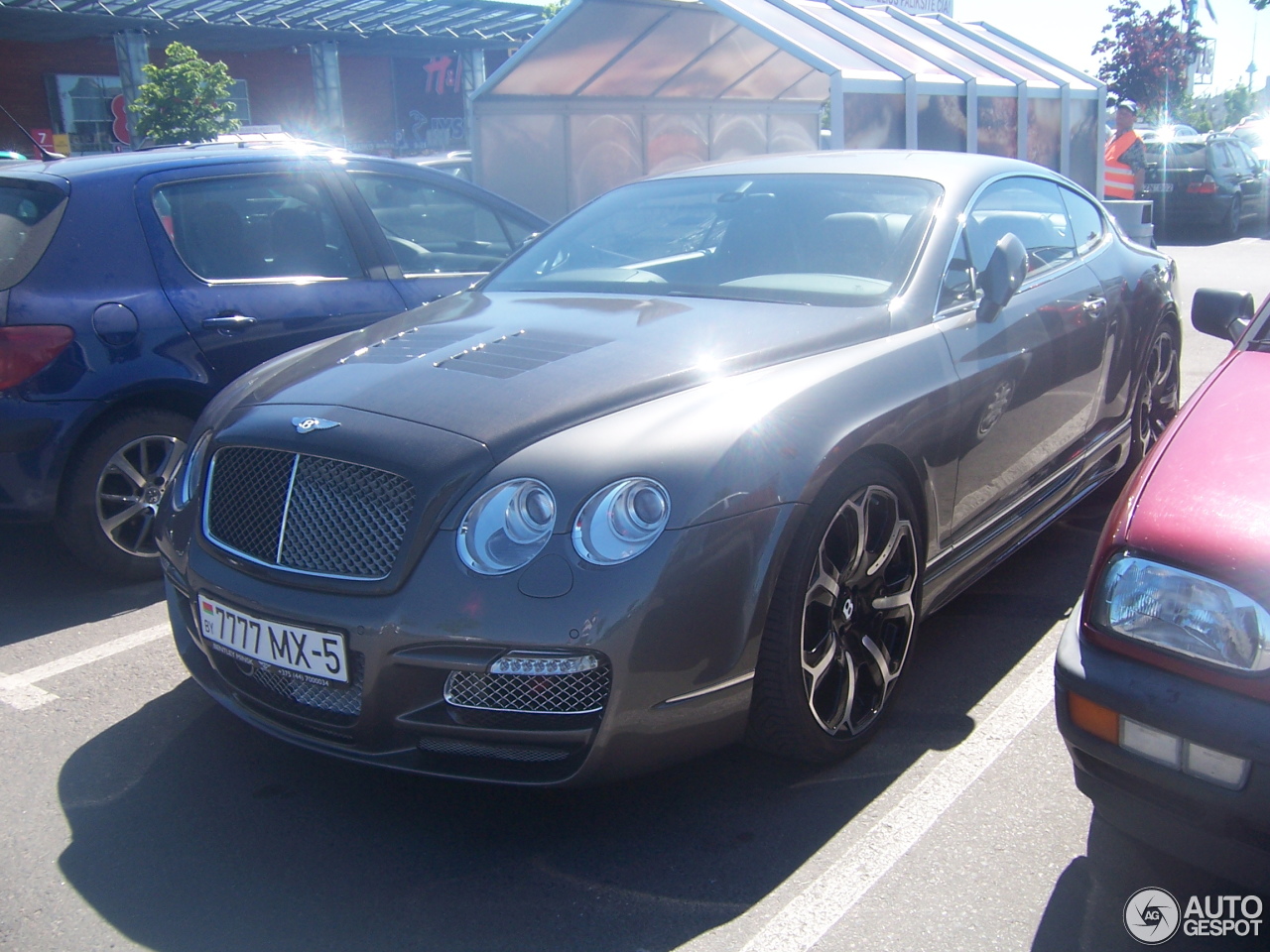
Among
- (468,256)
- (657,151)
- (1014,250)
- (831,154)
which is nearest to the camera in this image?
(1014,250)

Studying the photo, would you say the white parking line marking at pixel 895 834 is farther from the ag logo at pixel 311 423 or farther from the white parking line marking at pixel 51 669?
the white parking line marking at pixel 51 669

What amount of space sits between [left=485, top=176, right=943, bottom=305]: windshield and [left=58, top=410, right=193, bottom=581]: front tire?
139 centimetres

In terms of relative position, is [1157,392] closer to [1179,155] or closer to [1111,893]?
[1111,893]

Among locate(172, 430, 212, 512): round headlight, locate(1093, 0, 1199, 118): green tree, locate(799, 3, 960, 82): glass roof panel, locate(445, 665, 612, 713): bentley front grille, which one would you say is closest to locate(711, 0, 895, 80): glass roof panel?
locate(799, 3, 960, 82): glass roof panel

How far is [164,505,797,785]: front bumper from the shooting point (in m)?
2.36

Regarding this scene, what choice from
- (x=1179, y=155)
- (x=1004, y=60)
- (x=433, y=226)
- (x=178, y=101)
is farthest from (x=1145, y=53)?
(x=433, y=226)

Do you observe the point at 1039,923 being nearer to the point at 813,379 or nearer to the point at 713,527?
the point at 713,527

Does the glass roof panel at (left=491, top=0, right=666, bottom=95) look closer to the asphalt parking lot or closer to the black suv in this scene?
the asphalt parking lot

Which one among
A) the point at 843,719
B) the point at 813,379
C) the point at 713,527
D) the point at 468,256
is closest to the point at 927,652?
the point at 843,719

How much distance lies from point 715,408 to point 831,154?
1.98m

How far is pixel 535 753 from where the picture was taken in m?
2.44

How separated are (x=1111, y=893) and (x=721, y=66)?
12.0m

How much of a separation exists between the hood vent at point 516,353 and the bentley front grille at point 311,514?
1.53 feet

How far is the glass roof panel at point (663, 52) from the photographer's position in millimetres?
12203
